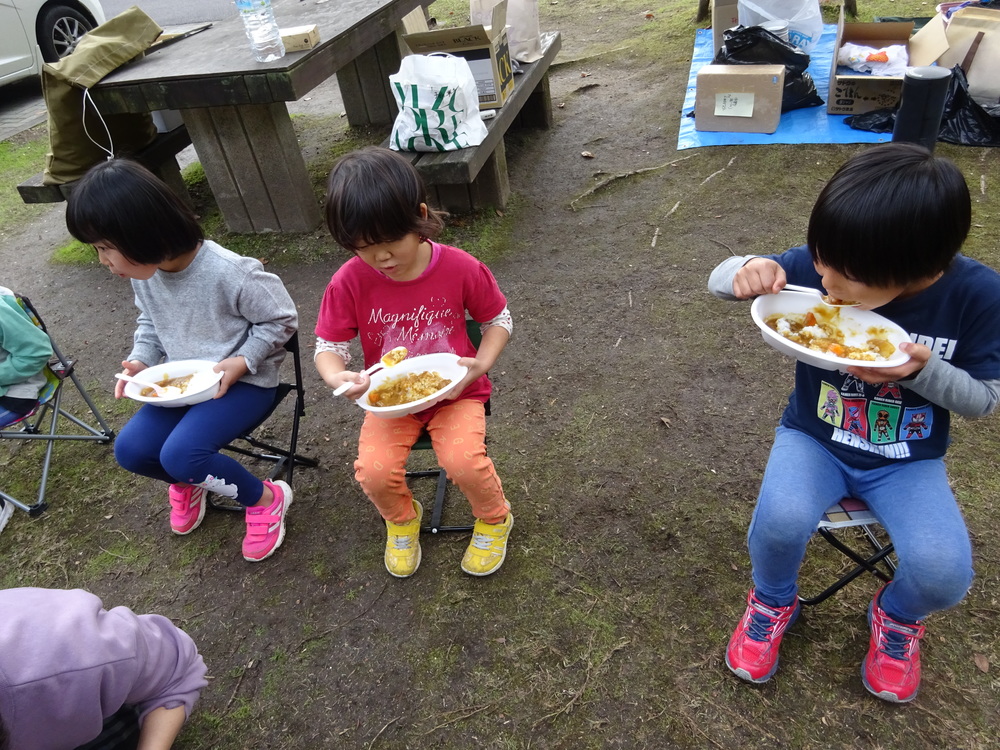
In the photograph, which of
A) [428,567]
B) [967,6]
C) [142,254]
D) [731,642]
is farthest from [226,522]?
[967,6]

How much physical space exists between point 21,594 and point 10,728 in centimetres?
28

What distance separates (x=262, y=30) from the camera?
367 centimetres

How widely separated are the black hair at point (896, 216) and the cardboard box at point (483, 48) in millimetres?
3228

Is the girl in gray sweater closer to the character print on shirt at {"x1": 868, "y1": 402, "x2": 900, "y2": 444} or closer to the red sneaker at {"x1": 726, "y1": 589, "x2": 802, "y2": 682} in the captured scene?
the red sneaker at {"x1": 726, "y1": 589, "x2": 802, "y2": 682}

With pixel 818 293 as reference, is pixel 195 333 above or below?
below

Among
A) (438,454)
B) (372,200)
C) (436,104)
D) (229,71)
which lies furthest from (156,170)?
(438,454)

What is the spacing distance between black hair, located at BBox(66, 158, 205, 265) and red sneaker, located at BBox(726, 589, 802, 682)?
205cm

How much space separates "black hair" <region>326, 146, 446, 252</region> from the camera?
1721mm

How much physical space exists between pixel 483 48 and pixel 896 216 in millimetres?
3456

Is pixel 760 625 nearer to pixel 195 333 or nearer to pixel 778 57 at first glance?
pixel 195 333

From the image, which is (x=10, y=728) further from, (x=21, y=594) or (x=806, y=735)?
(x=806, y=735)

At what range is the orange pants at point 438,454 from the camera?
199 cm

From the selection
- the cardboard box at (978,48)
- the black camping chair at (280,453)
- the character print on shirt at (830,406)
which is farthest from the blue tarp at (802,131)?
the black camping chair at (280,453)

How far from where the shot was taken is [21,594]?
1.42m
